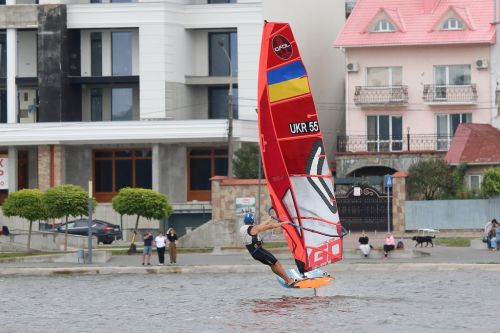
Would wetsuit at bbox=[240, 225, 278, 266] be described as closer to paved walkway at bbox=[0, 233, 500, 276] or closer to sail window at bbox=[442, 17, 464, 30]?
paved walkway at bbox=[0, 233, 500, 276]

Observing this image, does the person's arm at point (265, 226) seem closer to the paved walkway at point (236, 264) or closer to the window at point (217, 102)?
the paved walkway at point (236, 264)

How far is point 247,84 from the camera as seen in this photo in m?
80.9

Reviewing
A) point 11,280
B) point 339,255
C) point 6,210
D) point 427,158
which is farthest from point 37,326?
point 427,158

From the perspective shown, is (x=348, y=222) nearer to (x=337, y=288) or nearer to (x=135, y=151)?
(x=135, y=151)

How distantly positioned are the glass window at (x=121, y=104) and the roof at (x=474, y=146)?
19.4 meters

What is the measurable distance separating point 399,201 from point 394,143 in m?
9.78

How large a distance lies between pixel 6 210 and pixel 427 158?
2382cm

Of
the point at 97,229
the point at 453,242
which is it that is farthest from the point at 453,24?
the point at 97,229

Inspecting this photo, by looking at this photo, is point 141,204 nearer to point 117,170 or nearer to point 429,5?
point 117,170

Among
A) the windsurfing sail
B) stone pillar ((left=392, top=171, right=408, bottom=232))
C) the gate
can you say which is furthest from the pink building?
the windsurfing sail

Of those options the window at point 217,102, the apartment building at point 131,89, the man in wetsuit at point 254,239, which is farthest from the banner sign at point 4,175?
the man in wetsuit at point 254,239

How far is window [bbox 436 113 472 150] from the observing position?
78.9 metres

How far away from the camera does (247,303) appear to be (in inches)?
1495

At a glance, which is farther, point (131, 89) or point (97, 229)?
point (131, 89)
